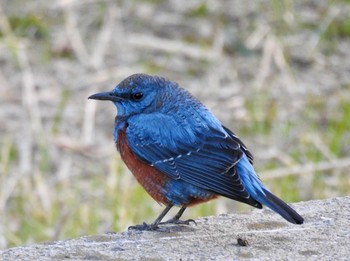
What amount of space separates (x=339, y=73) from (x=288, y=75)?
48 centimetres

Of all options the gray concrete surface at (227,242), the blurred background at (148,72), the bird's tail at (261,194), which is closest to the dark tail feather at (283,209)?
the bird's tail at (261,194)

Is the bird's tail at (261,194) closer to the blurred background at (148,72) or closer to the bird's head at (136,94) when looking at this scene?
the bird's head at (136,94)

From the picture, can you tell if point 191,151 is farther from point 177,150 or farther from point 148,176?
point 148,176

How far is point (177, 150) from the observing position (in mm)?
4816

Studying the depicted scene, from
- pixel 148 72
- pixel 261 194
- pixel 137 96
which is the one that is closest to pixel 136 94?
pixel 137 96

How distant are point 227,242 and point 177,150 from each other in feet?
2.23

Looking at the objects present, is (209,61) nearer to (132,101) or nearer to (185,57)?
(185,57)

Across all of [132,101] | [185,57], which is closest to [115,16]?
[185,57]

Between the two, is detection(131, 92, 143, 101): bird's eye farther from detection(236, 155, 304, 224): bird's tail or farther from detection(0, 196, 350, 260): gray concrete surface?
detection(0, 196, 350, 260): gray concrete surface

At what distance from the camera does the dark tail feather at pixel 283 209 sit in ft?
13.8

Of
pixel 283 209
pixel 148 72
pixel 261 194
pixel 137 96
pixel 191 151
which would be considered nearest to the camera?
pixel 283 209

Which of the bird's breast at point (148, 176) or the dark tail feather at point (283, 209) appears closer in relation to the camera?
the dark tail feather at point (283, 209)

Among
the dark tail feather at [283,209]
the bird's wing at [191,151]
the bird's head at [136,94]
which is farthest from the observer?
the bird's head at [136,94]

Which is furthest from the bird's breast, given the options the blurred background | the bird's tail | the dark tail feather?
the blurred background
